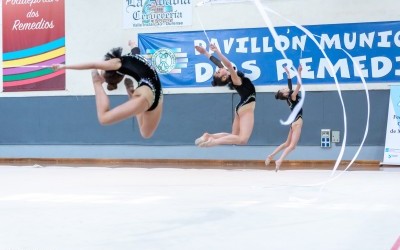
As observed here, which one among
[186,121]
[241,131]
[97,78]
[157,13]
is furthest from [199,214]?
[186,121]

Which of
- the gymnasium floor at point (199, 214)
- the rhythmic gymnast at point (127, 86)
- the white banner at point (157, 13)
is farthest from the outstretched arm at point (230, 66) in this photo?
the white banner at point (157, 13)

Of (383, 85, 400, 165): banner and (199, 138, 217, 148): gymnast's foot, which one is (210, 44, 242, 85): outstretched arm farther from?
(383, 85, 400, 165): banner

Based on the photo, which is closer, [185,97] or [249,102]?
[249,102]

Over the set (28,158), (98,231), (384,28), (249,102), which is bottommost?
(28,158)

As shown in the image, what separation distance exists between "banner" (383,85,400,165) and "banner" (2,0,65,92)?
302 inches

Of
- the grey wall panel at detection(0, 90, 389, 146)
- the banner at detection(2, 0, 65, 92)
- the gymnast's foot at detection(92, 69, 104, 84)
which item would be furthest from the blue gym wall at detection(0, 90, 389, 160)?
the gymnast's foot at detection(92, 69, 104, 84)

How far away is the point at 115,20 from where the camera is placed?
488 inches

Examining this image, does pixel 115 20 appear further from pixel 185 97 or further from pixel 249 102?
pixel 249 102

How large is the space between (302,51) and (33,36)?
6057 mm

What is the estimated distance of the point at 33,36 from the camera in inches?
324

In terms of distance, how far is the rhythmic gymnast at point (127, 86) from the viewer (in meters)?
3.30

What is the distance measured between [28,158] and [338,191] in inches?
388

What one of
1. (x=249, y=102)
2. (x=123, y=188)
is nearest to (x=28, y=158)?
(x=123, y=188)

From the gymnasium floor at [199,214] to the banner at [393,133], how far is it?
332 centimetres
